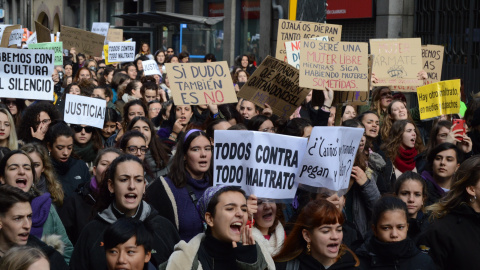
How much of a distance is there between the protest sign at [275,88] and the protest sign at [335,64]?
0.32m

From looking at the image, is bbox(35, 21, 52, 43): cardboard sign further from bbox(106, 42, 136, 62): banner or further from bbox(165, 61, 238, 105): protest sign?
bbox(165, 61, 238, 105): protest sign

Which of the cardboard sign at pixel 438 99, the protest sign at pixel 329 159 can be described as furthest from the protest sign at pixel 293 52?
the protest sign at pixel 329 159

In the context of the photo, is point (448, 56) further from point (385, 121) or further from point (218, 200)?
point (218, 200)

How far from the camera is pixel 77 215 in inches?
241

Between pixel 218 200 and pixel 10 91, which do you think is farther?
pixel 10 91

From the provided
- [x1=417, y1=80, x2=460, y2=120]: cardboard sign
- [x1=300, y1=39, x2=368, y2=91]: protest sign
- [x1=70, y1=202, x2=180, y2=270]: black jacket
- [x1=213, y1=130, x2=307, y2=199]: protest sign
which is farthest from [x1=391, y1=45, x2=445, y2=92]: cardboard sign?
[x1=70, y1=202, x2=180, y2=270]: black jacket

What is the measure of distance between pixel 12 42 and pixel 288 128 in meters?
10.5

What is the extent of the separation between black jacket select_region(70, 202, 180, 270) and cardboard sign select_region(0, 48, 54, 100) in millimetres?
4462


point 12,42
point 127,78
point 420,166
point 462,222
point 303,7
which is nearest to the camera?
point 462,222

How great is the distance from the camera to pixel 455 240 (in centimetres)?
492

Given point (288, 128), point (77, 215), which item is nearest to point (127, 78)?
point (288, 128)

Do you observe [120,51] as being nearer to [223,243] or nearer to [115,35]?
[115,35]

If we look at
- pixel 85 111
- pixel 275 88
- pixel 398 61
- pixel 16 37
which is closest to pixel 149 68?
pixel 16 37

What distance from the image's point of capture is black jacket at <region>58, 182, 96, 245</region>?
610cm
